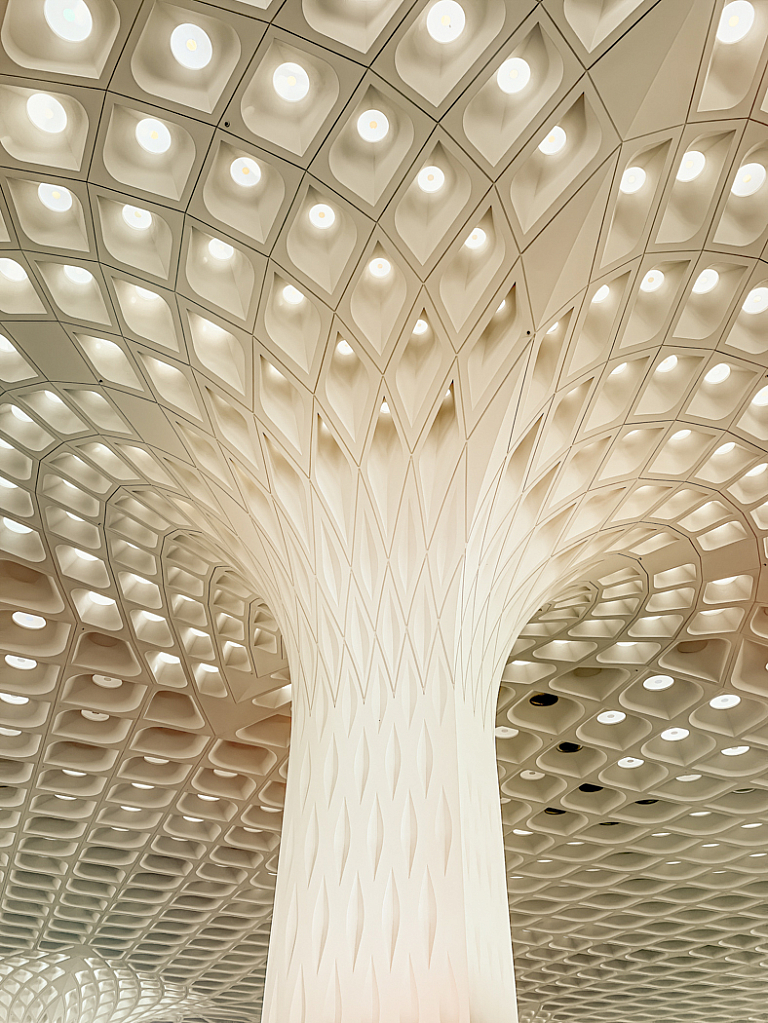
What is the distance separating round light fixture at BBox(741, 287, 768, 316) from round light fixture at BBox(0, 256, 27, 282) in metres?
10.4

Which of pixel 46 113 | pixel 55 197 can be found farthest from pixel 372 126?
pixel 55 197

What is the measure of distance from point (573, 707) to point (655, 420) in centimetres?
1177

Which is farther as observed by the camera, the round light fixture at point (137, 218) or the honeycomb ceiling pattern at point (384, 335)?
the round light fixture at point (137, 218)

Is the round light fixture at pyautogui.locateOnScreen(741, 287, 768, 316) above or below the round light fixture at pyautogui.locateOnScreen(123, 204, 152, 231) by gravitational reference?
above

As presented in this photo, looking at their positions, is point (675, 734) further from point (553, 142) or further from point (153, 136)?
point (153, 136)

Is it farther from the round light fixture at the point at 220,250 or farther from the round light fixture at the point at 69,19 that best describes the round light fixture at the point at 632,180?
the round light fixture at the point at 69,19

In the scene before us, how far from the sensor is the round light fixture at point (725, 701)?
70.4 ft

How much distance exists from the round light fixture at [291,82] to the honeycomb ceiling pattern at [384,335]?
0.16ft

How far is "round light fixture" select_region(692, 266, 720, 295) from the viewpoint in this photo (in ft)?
37.7

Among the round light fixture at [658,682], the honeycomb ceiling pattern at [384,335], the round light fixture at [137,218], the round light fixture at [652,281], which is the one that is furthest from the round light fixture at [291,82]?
the round light fixture at [658,682]

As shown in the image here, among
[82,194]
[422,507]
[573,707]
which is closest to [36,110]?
[82,194]

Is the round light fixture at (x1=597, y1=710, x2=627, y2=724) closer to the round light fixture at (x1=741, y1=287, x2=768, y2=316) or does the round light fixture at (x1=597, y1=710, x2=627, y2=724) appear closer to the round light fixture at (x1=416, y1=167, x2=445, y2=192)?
the round light fixture at (x1=741, y1=287, x2=768, y2=316)

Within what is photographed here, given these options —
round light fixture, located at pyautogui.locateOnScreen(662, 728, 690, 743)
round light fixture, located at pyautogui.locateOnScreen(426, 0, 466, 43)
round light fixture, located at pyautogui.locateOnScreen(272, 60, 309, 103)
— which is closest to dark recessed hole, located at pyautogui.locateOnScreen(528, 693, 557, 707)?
round light fixture, located at pyautogui.locateOnScreen(662, 728, 690, 743)

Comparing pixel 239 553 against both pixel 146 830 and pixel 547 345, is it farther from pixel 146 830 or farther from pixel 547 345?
pixel 146 830
